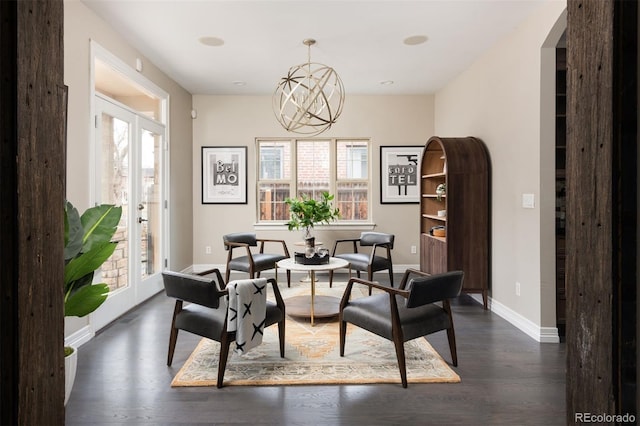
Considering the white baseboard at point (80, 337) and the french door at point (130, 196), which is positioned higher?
the french door at point (130, 196)

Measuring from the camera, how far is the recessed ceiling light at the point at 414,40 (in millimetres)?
3906

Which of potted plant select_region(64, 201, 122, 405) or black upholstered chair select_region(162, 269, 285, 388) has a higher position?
potted plant select_region(64, 201, 122, 405)

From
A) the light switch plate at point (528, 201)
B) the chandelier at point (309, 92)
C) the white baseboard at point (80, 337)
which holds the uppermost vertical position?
the chandelier at point (309, 92)

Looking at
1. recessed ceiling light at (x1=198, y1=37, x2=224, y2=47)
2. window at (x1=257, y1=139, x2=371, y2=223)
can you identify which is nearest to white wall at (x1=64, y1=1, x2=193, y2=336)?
recessed ceiling light at (x1=198, y1=37, x2=224, y2=47)

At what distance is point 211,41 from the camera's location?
13.1 ft

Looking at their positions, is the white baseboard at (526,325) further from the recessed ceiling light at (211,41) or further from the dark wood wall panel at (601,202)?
the recessed ceiling light at (211,41)

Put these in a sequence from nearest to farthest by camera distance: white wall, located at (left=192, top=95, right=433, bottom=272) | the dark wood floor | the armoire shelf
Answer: the dark wood floor → the armoire shelf → white wall, located at (left=192, top=95, right=433, bottom=272)

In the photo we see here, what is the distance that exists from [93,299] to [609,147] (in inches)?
88.2

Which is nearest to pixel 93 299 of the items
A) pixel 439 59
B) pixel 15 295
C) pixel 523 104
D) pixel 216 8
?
pixel 15 295

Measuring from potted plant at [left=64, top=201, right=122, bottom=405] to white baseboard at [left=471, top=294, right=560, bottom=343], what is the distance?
10.8 ft

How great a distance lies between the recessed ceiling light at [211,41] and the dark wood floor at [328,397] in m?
3.02

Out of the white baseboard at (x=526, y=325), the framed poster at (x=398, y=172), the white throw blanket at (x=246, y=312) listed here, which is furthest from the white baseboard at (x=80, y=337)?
the framed poster at (x=398, y=172)

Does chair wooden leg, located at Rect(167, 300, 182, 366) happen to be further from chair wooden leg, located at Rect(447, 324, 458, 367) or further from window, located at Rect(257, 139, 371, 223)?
→ window, located at Rect(257, 139, 371, 223)

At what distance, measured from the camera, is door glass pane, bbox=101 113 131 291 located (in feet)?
12.2
